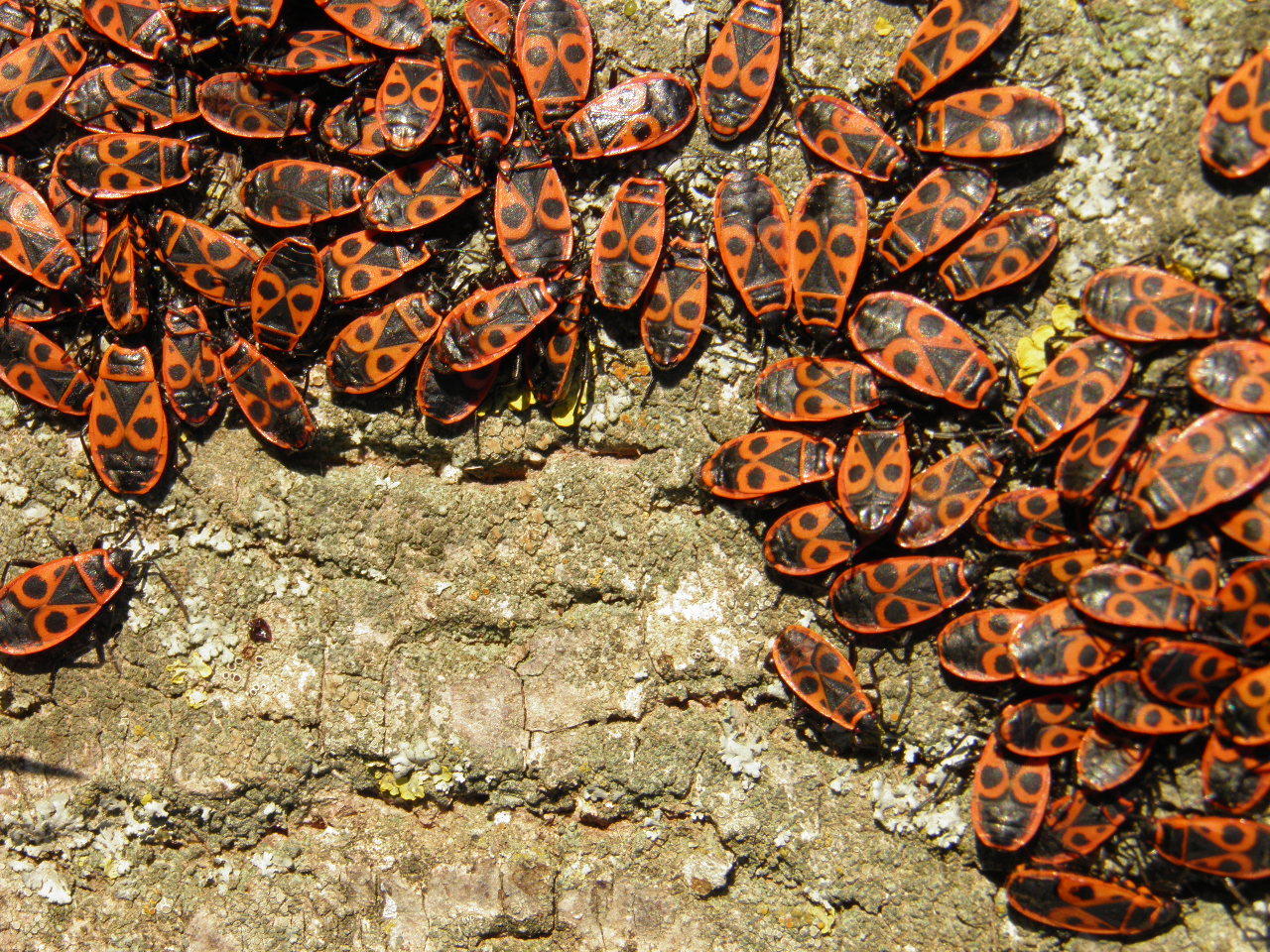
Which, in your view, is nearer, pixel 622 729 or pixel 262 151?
pixel 622 729

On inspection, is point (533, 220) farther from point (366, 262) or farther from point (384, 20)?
point (384, 20)

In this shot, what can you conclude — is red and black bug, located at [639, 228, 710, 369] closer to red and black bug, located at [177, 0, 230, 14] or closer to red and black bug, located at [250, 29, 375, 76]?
red and black bug, located at [250, 29, 375, 76]

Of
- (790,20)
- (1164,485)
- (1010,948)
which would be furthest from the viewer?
(790,20)

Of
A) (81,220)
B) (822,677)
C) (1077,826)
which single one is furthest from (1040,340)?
(81,220)

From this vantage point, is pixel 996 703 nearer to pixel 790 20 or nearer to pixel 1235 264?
pixel 1235 264

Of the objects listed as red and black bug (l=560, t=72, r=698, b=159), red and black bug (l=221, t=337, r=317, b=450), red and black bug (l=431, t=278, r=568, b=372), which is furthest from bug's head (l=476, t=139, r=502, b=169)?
red and black bug (l=221, t=337, r=317, b=450)

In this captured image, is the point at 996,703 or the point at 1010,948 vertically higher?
the point at 996,703

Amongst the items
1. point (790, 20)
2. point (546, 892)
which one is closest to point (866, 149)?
point (790, 20)
